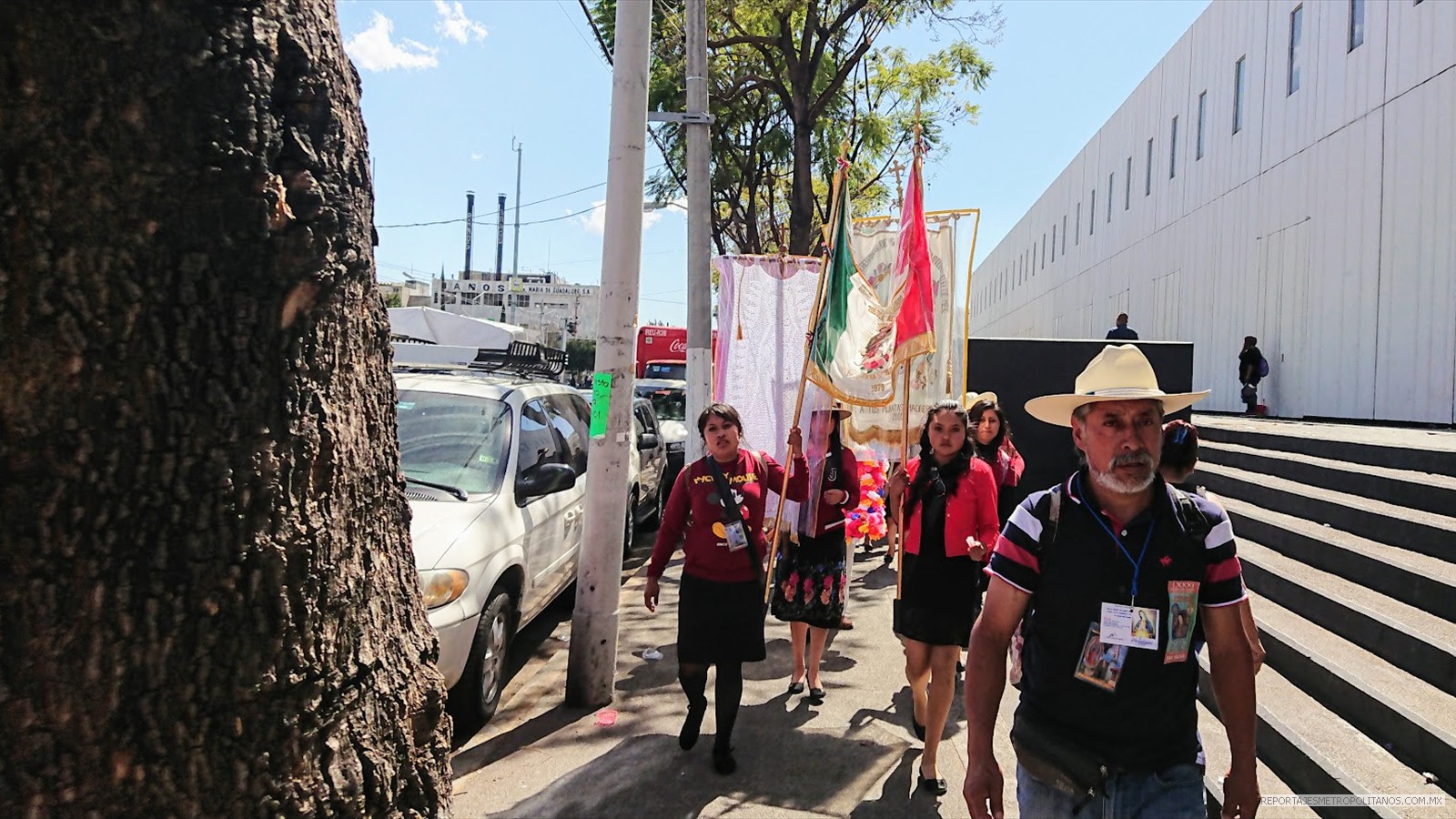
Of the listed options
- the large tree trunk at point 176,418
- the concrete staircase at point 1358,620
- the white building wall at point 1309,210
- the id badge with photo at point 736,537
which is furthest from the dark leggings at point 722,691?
the white building wall at point 1309,210

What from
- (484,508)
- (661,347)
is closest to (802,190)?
(484,508)

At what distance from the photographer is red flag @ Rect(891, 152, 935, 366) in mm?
5145

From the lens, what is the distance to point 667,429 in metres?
13.1

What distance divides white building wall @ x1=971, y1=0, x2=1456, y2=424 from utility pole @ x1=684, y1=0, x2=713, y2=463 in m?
10.4

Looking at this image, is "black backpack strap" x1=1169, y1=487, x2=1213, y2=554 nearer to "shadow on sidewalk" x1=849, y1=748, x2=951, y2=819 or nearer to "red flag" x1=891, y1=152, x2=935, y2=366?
"shadow on sidewalk" x1=849, y1=748, x2=951, y2=819

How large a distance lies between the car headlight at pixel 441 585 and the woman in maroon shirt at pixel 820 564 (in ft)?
6.11

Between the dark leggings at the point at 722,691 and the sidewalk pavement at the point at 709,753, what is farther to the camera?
the dark leggings at the point at 722,691

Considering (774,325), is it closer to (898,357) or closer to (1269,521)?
(898,357)

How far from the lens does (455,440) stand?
219 inches

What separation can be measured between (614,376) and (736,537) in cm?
142

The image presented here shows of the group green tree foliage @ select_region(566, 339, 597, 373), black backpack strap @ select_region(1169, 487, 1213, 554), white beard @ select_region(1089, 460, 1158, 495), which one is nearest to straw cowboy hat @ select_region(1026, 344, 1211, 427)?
white beard @ select_region(1089, 460, 1158, 495)

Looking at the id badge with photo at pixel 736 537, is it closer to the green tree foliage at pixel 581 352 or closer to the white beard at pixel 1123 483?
the white beard at pixel 1123 483

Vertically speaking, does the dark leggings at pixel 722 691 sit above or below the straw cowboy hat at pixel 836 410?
below

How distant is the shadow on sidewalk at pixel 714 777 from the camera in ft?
12.8
